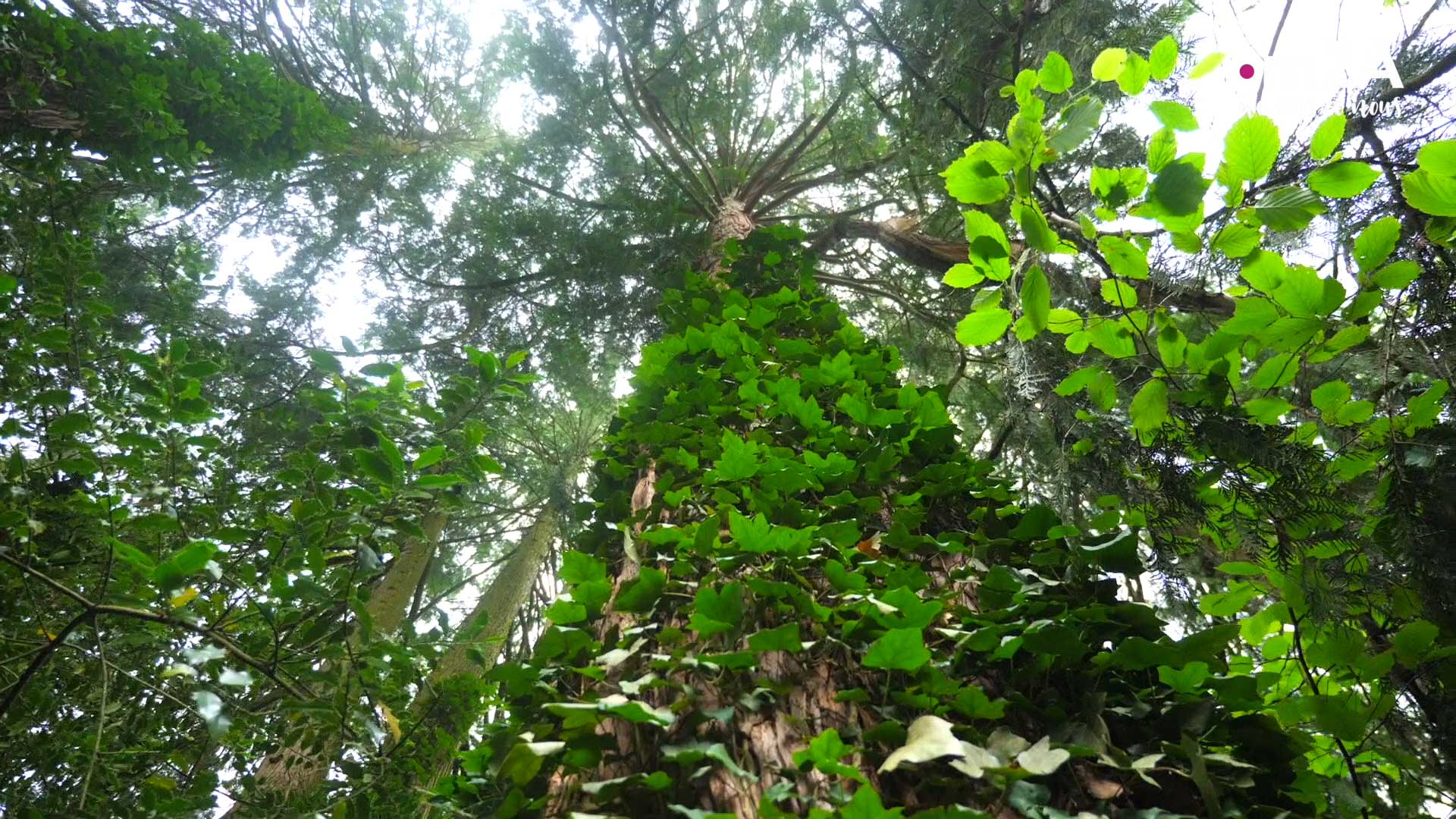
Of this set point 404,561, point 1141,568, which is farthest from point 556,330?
point 1141,568

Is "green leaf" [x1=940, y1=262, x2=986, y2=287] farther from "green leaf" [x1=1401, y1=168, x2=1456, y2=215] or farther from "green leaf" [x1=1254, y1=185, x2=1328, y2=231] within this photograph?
"green leaf" [x1=1401, y1=168, x2=1456, y2=215]

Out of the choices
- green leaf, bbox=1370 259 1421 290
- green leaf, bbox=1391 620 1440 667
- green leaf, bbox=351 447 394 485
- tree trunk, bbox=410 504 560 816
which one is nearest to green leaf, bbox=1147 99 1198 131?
green leaf, bbox=1370 259 1421 290

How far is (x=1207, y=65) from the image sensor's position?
126 centimetres

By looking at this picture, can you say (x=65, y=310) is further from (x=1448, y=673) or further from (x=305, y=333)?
(x=305, y=333)

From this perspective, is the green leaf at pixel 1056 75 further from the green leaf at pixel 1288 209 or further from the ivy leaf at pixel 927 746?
the ivy leaf at pixel 927 746

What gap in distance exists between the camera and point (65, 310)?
1.78 m

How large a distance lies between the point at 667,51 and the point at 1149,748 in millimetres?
5677

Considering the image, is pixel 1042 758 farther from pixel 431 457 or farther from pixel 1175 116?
pixel 431 457

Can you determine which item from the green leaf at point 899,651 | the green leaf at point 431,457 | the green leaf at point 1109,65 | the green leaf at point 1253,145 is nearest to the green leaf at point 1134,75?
the green leaf at point 1109,65

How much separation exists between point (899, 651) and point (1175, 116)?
1060 millimetres

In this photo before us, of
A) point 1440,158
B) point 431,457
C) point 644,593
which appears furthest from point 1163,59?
point 431,457

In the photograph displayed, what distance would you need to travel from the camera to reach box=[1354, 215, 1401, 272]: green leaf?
126 cm

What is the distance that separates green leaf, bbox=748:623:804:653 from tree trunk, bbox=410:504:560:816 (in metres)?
1.10

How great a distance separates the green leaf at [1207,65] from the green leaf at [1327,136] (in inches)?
8.3
